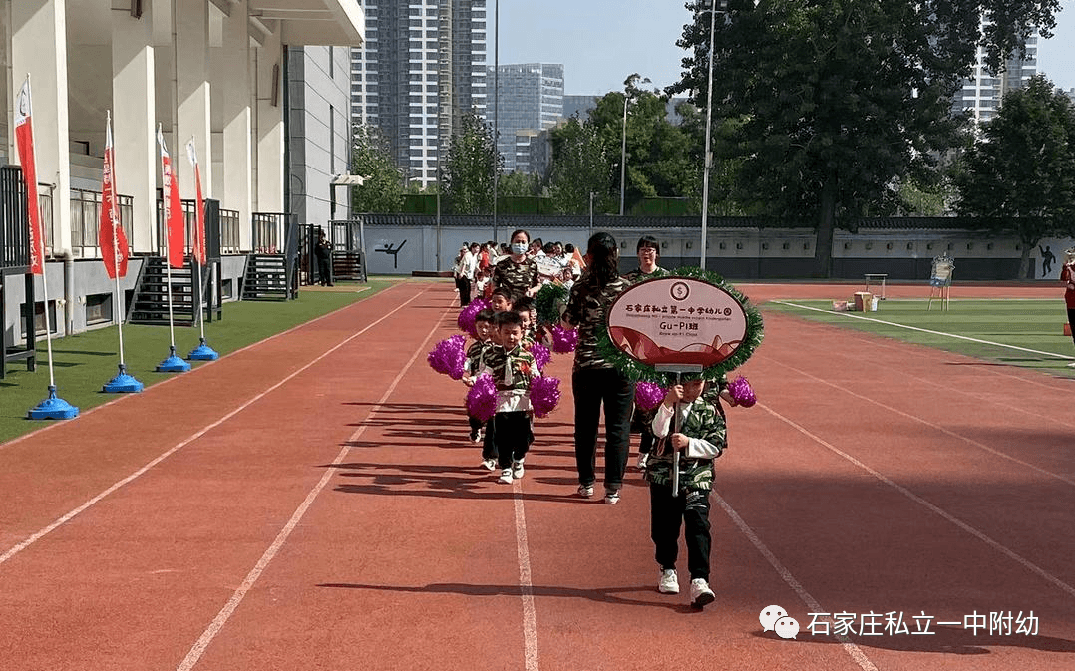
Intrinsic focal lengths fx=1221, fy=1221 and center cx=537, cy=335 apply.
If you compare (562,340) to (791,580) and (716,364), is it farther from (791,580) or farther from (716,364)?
(716,364)

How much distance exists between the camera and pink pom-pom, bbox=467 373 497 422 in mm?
10047

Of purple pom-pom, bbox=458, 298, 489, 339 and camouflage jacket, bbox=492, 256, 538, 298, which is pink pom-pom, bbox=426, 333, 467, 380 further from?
purple pom-pom, bbox=458, 298, 489, 339

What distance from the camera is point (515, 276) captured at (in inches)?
477

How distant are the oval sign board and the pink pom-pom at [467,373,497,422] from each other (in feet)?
10.7

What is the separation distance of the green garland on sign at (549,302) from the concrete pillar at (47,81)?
55.1 ft

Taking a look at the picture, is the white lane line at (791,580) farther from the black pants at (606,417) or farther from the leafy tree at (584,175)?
the leafy tree at (584,175)

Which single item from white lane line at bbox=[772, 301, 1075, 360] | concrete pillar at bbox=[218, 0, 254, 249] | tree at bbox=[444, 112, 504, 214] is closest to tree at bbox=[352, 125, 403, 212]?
tree at bbox=[444, 112, 504, 214]

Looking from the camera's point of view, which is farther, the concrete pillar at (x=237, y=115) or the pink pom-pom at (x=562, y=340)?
the concrete pillar at (x=237, y=115)

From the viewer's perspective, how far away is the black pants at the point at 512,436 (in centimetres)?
1028

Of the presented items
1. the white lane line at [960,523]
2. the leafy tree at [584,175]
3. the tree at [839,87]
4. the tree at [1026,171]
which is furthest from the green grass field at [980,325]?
the leafy tree at [584,175]

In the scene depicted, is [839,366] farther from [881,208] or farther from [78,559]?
[881,208]

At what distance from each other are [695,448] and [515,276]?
5.56 metres

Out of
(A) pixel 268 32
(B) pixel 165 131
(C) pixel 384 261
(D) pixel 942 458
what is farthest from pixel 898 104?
(D) pixel 942 458

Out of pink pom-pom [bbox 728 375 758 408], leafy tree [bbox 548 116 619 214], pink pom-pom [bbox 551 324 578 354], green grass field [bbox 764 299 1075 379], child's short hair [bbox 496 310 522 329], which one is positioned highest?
leafy tree [bbox 548 116 619 214]
